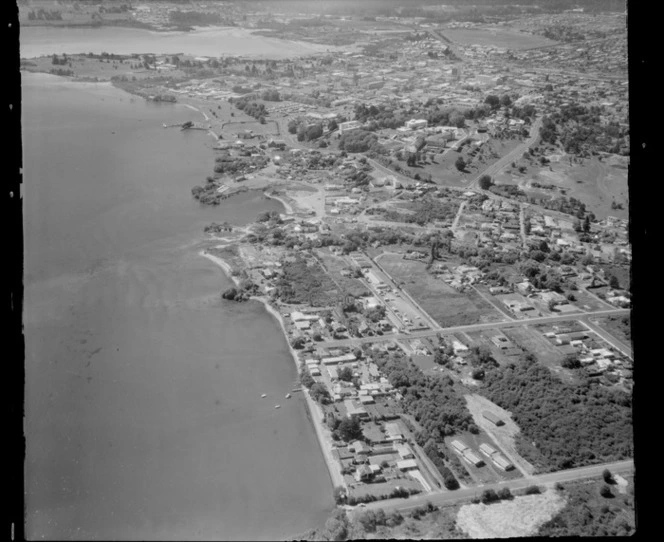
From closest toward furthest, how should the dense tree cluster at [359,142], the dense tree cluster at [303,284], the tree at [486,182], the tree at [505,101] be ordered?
the dense tree cluster at [303,284] < the tree at [486,182] < the dense tree cluster at [359,142] < the tree at [505,101]

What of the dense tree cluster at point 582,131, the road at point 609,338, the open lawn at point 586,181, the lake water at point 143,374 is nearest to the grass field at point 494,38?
the dense tree cluster at point 582,131

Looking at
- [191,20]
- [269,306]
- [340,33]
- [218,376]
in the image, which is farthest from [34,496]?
[340,33]

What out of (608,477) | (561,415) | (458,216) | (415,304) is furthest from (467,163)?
(608,477)

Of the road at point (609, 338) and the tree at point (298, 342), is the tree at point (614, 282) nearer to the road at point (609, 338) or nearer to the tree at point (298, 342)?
the road at point (609, 338)

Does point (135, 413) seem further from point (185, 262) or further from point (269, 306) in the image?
point (185, 262)

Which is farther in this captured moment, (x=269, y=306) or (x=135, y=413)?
(x=269, y=306)
